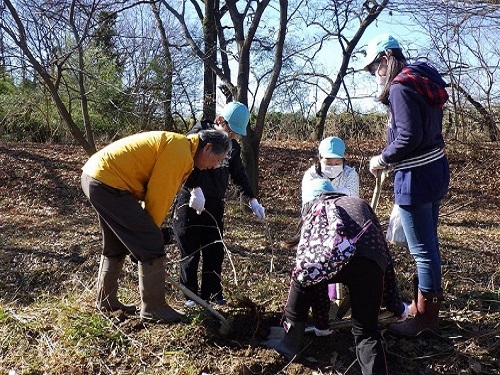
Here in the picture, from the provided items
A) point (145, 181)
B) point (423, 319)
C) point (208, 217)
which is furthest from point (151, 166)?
point (423, 319)

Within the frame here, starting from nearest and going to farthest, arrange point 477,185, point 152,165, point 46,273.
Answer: point 152,165 < point 46,273 < point 477,185

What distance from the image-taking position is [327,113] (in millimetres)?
13672

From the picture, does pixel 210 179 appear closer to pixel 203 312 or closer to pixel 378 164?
pixel 203 312

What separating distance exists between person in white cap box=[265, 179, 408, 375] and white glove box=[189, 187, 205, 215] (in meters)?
0.80

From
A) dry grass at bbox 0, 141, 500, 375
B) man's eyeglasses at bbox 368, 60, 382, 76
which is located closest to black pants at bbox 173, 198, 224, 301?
dry grass at bbox 0, 141, 500, 375

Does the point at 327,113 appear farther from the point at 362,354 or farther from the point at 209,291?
the point at 362,354

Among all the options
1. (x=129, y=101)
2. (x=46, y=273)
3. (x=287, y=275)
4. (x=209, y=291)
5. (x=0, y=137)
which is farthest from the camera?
(x=0, y=137)

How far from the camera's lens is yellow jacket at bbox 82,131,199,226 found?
2.74 m

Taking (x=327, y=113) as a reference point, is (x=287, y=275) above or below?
below

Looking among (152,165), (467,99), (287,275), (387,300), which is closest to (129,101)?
(287,275)

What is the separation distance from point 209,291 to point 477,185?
293 inches

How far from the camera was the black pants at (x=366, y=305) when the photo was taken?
240 centimetres

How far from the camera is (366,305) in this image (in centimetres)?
246

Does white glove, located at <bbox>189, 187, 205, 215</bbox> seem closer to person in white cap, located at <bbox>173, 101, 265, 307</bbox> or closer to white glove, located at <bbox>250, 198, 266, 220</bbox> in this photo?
person in white cap, located at <bbox>173, 101, 265, 307</bbox>
